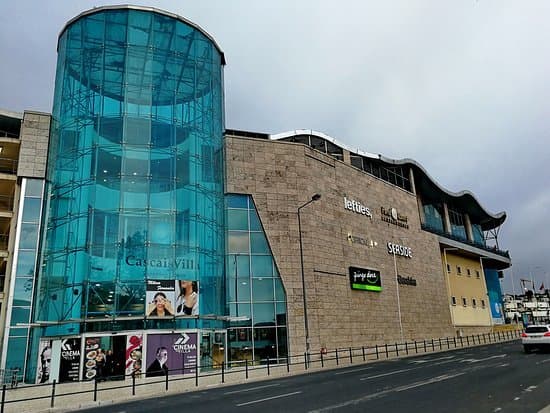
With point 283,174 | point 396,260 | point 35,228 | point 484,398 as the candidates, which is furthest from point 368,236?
point 484,398

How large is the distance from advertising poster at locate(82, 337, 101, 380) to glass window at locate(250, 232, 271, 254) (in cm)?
Result: 1220

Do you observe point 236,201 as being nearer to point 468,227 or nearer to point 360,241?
point 360,241

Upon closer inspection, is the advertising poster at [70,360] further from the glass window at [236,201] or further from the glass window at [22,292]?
the glass window at [236,201]

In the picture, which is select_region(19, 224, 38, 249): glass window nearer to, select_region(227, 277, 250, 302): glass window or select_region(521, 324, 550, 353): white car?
select_region(227, 277, 250, 302): glass window

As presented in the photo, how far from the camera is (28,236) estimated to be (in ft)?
94.5

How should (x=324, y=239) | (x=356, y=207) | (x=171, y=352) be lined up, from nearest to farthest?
(x=171, y=352) < (x=324, y=239) < (x=356, y=207)

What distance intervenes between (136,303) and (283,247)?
38.2 feet

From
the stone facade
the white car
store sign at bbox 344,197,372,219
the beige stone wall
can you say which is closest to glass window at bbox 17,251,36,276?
the stone facade

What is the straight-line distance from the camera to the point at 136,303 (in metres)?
25.1

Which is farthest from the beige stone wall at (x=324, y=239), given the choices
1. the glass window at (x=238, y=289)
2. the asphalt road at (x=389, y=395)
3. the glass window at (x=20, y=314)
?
the glass window at (x=20, y=314)

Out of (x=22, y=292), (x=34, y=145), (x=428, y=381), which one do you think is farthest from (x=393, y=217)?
(x=22, y=292)

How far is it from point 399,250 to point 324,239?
13703mm

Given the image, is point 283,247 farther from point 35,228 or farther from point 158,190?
point 35,228

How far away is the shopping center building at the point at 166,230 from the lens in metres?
25.1
